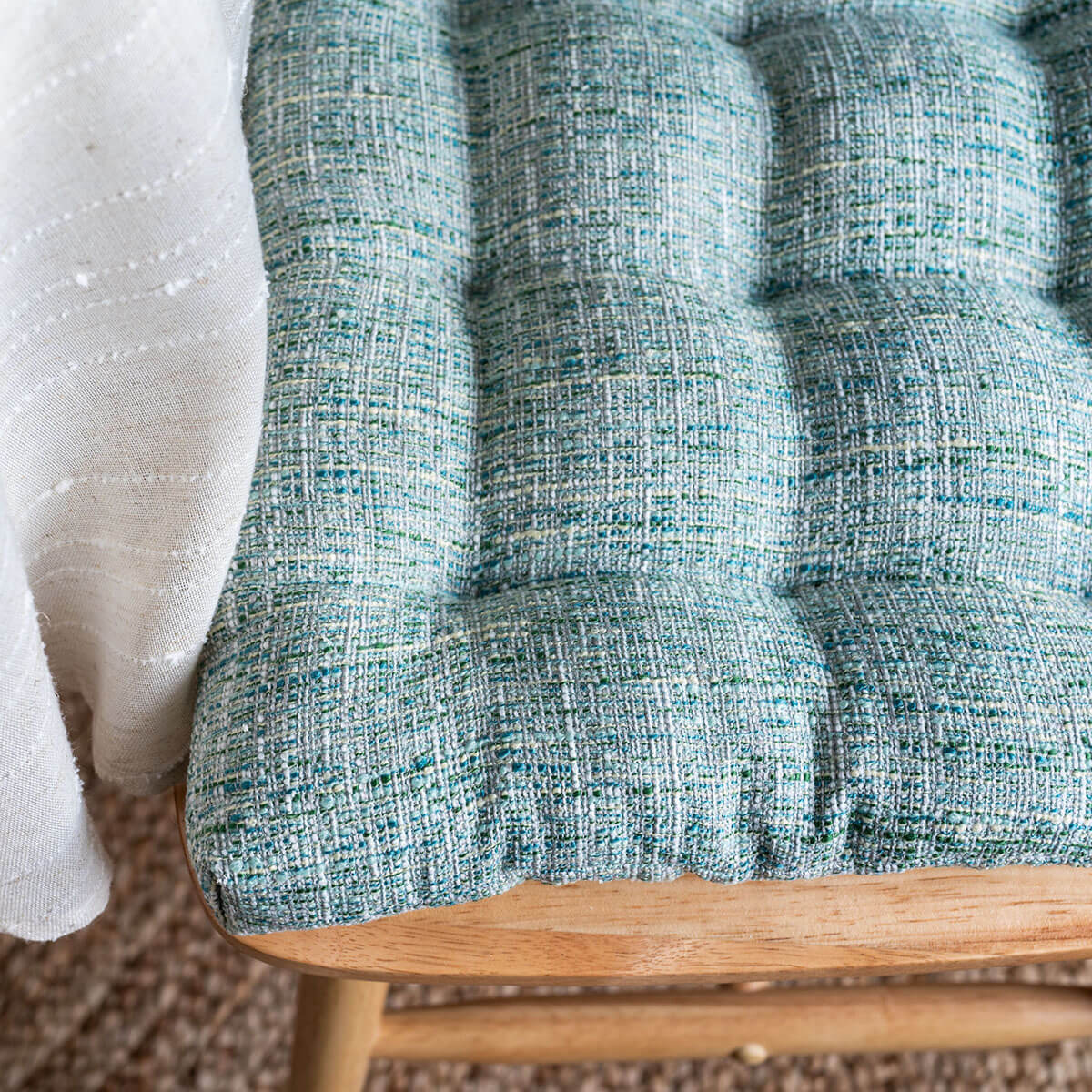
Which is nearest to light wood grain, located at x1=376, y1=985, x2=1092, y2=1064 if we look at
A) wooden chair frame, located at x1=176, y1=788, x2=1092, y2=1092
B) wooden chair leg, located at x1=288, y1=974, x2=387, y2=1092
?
wooden chair leg, located at x1=288, y1=974, x2=387, y2=1092

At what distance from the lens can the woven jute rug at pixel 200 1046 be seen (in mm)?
720

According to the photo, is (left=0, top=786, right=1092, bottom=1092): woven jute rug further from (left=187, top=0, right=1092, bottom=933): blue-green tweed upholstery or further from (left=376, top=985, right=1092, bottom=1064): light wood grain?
(left=187, top=0, right=1092, bottom=933): blue-green tweed upholstery

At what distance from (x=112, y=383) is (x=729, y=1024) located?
0.52m

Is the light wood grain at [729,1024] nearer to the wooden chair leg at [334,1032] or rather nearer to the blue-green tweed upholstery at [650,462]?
the wooden chair leg at [334,1032]

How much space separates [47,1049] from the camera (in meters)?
0.72

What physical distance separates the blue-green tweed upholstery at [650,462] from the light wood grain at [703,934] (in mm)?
25

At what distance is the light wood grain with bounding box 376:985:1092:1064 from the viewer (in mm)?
610

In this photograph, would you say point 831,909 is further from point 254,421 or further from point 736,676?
point 254,421

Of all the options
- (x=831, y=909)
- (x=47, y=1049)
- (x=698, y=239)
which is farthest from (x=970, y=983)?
(x=47, y=1049)

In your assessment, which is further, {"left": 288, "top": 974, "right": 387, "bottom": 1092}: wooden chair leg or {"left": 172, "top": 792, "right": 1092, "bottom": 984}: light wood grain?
{"left": 288, "top": 974, "right": 387, "bottom": 1092}: wooden chair leg

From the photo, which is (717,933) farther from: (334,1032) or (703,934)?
(334,1032)

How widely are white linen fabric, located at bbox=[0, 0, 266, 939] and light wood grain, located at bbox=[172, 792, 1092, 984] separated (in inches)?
3.7

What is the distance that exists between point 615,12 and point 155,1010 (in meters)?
0.72

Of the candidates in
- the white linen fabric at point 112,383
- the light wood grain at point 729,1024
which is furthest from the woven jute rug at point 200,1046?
the white linen fabric at point 112,383
